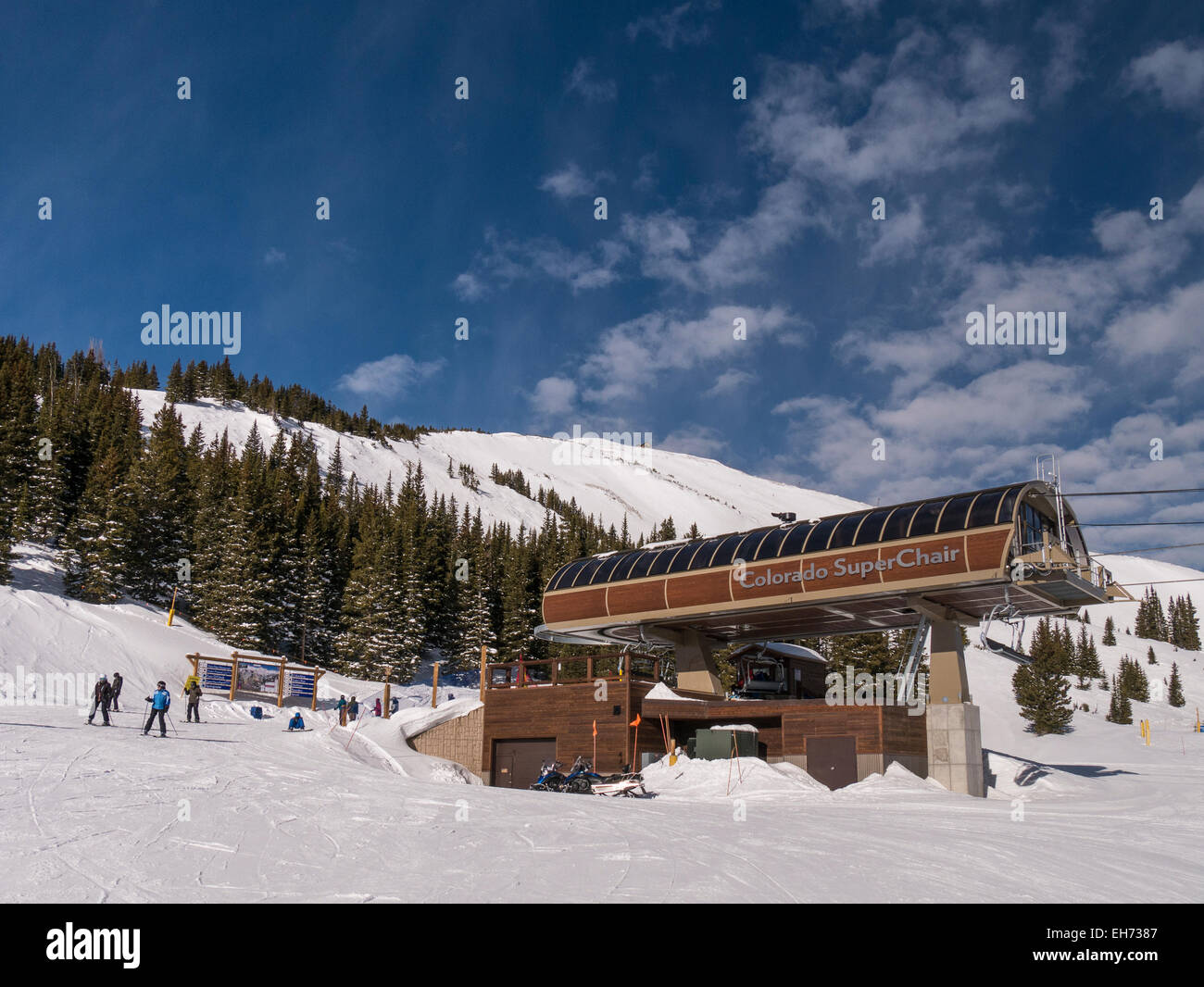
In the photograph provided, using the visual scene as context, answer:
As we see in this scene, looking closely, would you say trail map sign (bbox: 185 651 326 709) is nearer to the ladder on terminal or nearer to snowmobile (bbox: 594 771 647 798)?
snowmobile (bbox: 594 771 647 798)

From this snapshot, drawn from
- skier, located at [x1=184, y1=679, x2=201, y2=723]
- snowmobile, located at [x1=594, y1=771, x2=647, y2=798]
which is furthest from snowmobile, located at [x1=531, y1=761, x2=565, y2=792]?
skier, located at [x1=184, y1=679, x2=201, y2=723]

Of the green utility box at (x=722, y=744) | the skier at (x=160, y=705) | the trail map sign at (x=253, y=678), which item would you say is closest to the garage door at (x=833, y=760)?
the green utility box at (x=722, y=744)

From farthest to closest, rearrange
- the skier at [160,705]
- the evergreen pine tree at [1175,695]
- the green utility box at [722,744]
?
the evergreen pine tree at [1175,695], the green utility box at [722,744], the skier at [160,705]

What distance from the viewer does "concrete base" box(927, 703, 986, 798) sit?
2745cm

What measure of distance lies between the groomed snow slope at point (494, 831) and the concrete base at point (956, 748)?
1626 mm

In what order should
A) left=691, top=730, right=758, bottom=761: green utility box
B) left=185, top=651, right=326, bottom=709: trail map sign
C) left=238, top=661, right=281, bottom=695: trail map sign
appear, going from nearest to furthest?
left=691, top=730, right=758, bottom=761: green utility box < left=185, top=651, right=326, bottom=709: trail map sign < left=238, top=661, right=281, bottom=695: trail map sign

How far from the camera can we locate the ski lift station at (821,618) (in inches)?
1080

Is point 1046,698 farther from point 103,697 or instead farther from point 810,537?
point 103,697

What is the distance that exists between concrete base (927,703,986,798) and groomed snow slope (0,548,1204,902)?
5.33ft

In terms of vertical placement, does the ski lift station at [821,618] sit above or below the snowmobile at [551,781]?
above

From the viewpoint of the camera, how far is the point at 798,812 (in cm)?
1950

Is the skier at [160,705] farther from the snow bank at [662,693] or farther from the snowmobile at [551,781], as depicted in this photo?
the snow bank at [662,693]
